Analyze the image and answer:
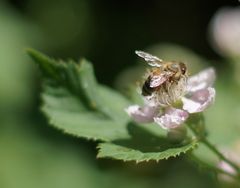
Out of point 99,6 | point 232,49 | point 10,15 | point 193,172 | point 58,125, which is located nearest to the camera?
point 58,125

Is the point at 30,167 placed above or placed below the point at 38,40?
below

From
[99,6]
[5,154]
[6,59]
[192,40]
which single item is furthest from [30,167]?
[192,40]

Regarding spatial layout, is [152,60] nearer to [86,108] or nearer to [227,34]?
[86,108]

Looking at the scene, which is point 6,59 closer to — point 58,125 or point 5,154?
point 5,154

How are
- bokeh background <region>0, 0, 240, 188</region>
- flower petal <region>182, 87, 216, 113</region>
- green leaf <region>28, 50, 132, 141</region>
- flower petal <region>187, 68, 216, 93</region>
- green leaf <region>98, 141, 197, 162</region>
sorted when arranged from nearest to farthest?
green leaf <region>98, 141, 197, 162</region> < flower petal <region>182, 87, 216, 113</region> < flower petal <region>187, 68, 216, 93</region> < green leaf <region>28, 50, 132, 141</region> < bokeh background <region>0, 0, 240, 188</region>

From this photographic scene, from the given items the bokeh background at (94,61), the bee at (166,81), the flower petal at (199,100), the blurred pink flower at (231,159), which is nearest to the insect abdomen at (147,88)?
the bee at (166,81)

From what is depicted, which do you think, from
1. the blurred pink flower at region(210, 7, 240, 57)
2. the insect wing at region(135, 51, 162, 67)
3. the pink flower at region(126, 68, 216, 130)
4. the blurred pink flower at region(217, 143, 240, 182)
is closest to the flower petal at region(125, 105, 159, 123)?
the pink flower at region(126, 68, 216, 130)

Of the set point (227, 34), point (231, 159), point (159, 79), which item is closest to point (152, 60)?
point (159, 79)

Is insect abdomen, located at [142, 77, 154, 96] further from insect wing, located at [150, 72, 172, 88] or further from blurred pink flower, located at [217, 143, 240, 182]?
blurred pink flower, located at [217, 143, 240, 182]
